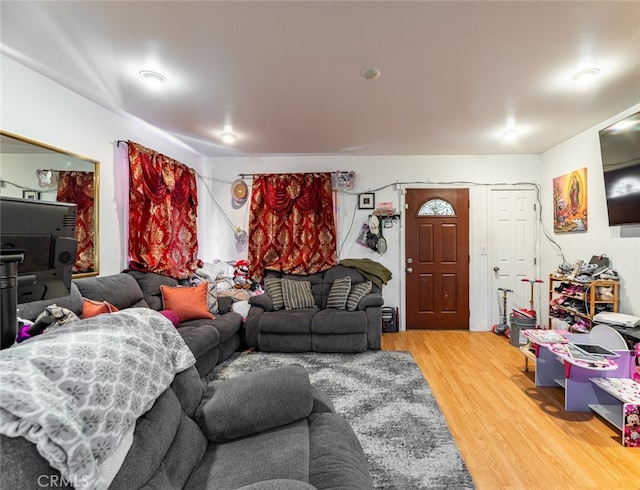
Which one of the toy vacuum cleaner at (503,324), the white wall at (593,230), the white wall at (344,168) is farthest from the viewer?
the toy vacuum cleaner at (503,324)

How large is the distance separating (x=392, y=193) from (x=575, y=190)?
2.13m

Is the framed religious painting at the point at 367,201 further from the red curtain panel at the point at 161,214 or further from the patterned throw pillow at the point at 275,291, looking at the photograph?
the red curtain panel at the point at 161,214

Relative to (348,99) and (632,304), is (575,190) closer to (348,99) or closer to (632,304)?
(632,304)

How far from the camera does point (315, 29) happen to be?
5.78 ft

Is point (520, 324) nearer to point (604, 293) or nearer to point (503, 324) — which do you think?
point (503, 324)

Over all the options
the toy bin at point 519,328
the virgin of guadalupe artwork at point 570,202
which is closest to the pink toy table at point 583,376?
the toy bin at point 519,328

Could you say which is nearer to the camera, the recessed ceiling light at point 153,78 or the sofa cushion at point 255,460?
the sofa cushion at point 255,460

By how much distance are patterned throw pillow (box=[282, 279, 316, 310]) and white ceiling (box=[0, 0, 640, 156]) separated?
191 cm

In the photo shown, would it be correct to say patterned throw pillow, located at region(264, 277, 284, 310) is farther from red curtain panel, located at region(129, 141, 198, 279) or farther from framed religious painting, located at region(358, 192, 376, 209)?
framed religious painting, located at region(358, 192, 376, 209)

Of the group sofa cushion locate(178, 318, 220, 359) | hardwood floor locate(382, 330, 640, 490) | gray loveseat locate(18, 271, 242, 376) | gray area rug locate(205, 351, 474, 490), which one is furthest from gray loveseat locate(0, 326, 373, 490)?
gray loveseat locate(18, 271, 242, 376)

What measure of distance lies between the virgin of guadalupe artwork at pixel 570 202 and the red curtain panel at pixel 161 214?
463cm

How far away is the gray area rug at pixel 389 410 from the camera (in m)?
1.66

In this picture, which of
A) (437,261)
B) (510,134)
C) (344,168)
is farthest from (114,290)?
(510,134)

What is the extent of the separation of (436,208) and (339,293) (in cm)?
195
